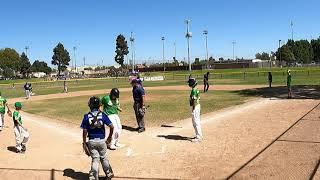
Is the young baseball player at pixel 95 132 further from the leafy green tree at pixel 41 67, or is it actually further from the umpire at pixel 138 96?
the leafy green tree at pixel 41 67

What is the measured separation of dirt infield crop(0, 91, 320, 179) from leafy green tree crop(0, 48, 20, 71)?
441 feet

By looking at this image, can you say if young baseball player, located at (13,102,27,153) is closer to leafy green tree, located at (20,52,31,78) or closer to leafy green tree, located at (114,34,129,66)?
leafy green tree, located at (114,34,129,66)

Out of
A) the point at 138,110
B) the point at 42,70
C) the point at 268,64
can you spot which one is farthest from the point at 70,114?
the point at 42,70

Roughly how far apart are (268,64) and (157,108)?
115963 mm

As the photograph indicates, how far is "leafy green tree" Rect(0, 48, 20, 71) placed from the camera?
14250 centimetres

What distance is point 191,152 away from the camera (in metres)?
10.9

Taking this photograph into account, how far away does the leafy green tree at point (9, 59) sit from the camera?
14250 cm

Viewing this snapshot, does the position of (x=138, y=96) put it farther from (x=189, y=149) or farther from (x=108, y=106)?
(x=189, y=149)

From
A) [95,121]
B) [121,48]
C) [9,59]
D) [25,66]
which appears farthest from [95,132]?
[25,66]

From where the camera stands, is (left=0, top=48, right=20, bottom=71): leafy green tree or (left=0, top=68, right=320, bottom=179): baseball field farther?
(left=0, top=48, right=20, bottom=71): leafy green tree

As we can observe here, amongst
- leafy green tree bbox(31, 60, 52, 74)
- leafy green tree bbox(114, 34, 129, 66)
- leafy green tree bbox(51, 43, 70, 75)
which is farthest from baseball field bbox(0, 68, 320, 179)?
leafy green tree bbox(31, 60, 52, 74)

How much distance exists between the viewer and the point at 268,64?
132875 millimetres

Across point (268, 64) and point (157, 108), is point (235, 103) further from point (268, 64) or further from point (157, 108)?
point (268, 64)

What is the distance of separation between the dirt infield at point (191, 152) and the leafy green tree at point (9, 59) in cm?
13452
